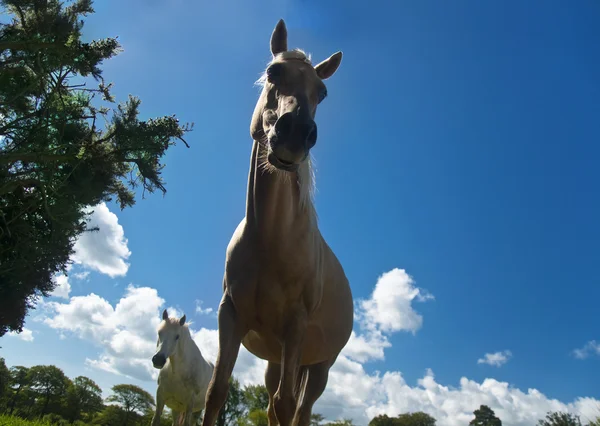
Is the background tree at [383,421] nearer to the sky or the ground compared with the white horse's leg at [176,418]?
nearer to the sky

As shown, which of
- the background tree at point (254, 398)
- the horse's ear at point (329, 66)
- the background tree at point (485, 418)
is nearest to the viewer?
the horse's ear at point (329, 66)

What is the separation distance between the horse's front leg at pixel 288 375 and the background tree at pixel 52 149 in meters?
6.49

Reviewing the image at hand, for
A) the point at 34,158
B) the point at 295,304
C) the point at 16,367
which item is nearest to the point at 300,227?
the point at 295,304

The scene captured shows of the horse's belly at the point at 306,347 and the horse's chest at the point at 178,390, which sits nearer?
the horse's belly at the point at 306,347

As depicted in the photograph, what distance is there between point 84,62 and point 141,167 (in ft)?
9.01

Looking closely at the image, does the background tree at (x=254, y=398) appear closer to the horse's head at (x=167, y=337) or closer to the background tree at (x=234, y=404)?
the background tree at (x=234, y=404)

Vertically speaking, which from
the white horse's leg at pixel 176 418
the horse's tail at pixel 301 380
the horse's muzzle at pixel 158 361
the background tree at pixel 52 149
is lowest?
the white horse's leg at pixel 176 418

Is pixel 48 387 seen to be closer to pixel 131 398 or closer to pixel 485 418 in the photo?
pixel 131 398

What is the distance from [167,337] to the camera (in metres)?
8.80

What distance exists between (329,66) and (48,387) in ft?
144

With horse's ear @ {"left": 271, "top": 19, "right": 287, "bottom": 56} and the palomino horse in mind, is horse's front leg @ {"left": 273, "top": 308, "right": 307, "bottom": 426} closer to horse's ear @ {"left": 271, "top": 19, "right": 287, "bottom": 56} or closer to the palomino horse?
the palomino horse

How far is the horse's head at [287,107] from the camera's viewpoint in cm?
198

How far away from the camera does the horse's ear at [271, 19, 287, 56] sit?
9.93ft

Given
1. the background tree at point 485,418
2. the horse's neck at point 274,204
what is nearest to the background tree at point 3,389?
the horse's neck at point 274,204
